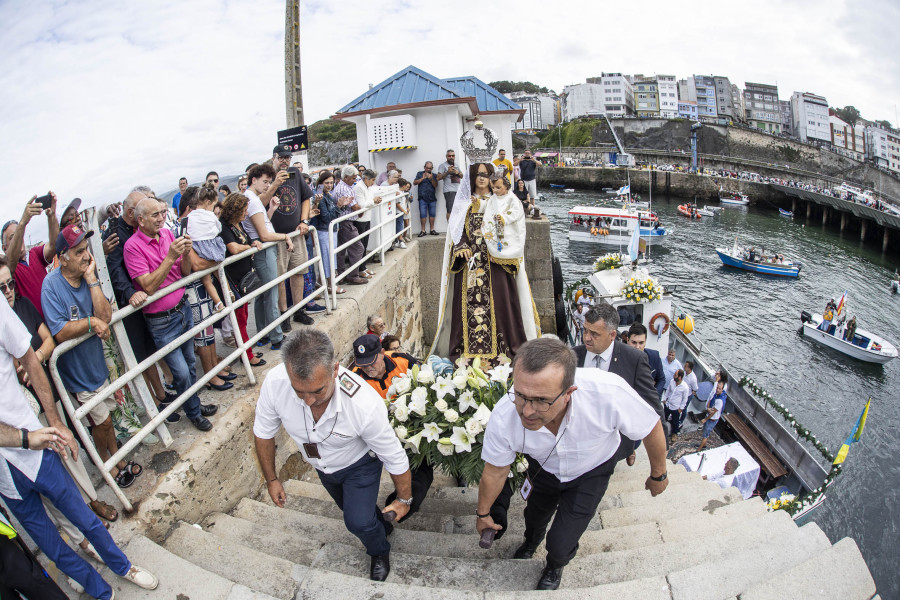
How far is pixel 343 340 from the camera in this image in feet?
18.7

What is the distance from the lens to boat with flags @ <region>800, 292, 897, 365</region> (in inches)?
722

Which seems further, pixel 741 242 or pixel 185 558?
pixel 741 242

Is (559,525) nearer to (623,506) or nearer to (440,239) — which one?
(623,506)

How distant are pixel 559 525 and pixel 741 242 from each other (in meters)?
39.3

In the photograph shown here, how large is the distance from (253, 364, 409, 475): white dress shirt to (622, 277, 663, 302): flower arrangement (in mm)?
9077

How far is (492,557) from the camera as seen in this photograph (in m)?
3.21

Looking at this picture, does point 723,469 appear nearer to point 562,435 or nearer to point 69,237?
point 562,435

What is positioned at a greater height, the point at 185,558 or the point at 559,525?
the point at 559,525

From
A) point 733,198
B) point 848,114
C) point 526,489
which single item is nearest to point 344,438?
point 526,489

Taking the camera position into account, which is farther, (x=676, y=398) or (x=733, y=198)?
(x=733, y=198)

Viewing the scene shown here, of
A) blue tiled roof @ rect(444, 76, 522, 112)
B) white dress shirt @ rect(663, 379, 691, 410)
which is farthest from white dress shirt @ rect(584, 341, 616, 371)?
blue tiled roof @ rect(444, 76, 522, 112)

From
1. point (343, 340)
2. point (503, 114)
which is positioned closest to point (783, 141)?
point (503, 114)

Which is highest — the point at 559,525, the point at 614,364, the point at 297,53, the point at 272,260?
the point at 297,53

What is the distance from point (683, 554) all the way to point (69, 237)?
3979mm
